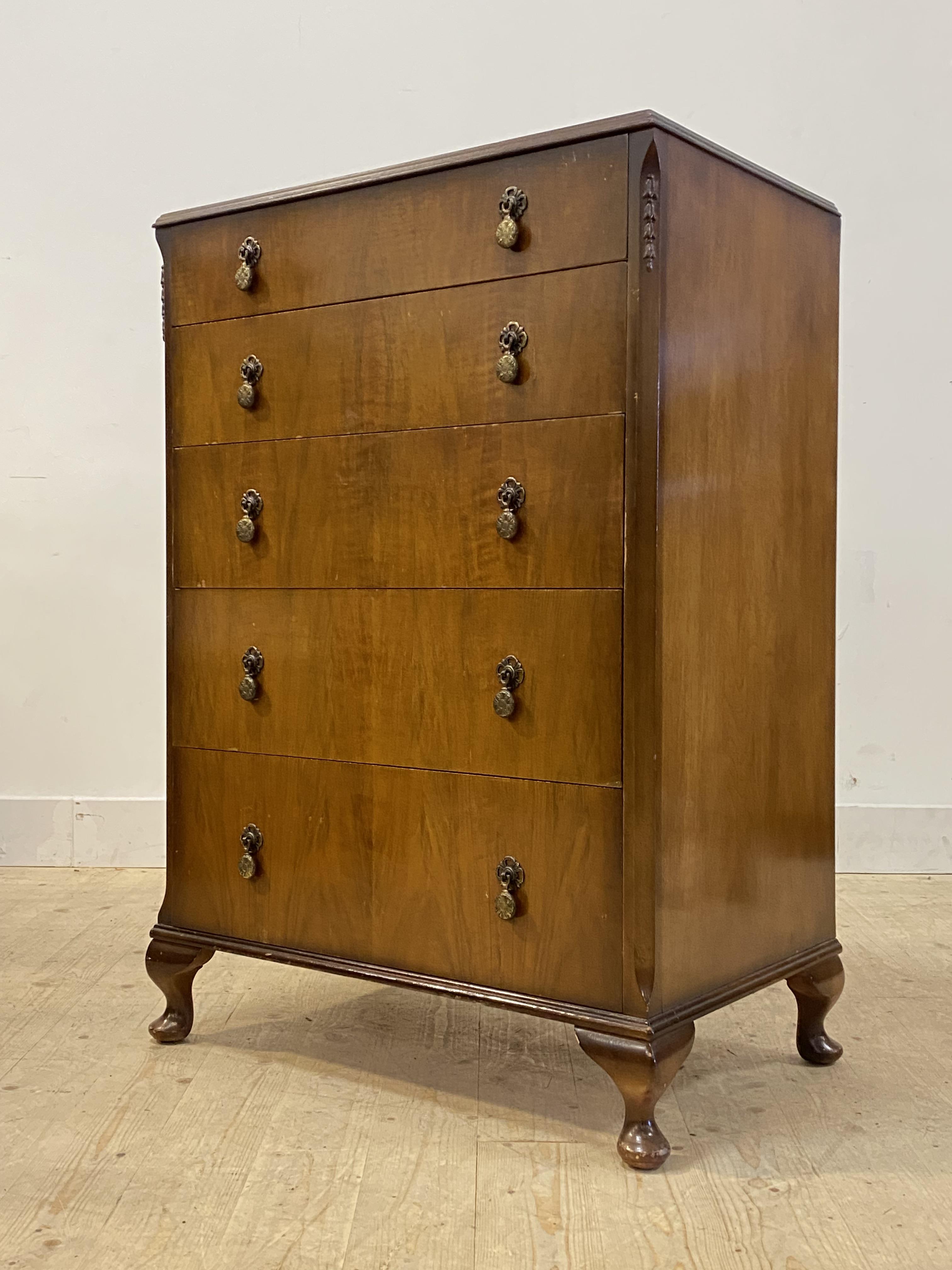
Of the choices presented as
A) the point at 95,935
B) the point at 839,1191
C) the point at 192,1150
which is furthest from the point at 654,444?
the point at 95,935

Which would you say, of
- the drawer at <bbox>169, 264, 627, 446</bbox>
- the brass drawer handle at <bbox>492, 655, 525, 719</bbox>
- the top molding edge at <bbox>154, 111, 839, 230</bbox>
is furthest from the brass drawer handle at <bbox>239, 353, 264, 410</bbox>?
Answer: the brass drawer handle at <bbox>492, 655, 525, 719</bbox>

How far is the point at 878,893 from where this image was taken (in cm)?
340

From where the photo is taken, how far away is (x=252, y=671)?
2205mm

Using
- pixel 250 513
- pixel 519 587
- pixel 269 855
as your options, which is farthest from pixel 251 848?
pixel 519 587

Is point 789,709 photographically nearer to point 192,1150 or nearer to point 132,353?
point 192,1150

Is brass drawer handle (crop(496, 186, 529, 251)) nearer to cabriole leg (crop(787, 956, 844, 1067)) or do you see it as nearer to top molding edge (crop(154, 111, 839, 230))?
top molding edge (crop(154, 111, 839, 230))

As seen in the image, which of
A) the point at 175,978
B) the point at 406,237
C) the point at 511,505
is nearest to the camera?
the point at 511,505

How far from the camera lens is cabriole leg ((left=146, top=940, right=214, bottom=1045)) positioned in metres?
2.30

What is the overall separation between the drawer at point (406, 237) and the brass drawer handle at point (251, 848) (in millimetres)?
796

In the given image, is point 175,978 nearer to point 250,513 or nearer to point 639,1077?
point 250,513

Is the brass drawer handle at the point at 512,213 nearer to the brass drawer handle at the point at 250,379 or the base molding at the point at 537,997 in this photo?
the brass drawer handle at the point at 250,379

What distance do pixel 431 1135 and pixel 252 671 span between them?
74cm

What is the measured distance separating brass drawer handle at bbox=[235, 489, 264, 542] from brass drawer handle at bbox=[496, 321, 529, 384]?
1.60 ft

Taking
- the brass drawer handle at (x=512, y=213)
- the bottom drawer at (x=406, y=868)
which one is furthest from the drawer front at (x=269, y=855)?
the brass drawer handle at (x=512, y=213)
